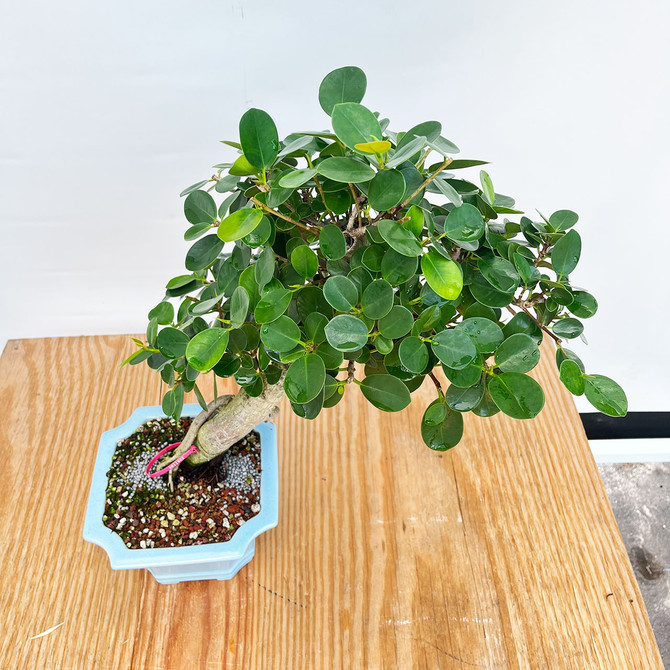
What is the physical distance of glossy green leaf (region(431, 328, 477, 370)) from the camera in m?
0.53

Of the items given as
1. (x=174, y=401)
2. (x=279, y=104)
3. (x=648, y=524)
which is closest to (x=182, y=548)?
(x=174, y=401)

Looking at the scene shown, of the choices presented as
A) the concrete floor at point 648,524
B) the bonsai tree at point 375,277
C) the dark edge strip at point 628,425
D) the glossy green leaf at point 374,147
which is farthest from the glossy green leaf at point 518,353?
the concrete floor at point 648,524

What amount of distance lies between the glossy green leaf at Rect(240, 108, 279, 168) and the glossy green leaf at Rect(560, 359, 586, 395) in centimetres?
32

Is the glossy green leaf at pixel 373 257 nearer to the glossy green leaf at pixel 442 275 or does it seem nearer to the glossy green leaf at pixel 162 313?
the glossy green leaf at pixel 442 275

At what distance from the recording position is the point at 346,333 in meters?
0.52

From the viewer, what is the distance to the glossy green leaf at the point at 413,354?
0.55m

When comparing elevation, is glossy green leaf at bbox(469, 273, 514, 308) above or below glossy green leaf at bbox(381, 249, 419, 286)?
below

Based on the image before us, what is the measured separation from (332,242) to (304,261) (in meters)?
0.03

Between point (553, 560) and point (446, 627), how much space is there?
0.70ft

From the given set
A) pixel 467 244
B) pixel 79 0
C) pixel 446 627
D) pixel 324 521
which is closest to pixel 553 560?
pixel 446 627

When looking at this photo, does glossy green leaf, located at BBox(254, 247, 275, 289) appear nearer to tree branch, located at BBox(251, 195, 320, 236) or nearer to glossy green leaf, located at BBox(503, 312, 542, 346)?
tree branch, located at BBox(251, 195, 320, 236)

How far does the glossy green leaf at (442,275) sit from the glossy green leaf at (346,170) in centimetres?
9

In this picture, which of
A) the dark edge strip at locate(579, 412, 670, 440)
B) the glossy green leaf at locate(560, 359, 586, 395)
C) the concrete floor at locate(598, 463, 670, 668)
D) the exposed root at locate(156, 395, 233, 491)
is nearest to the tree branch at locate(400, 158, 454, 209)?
the glossy green leaf at locate(560, 359, 586, 395)

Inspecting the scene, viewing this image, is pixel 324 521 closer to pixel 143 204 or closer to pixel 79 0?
pixel 143 204
